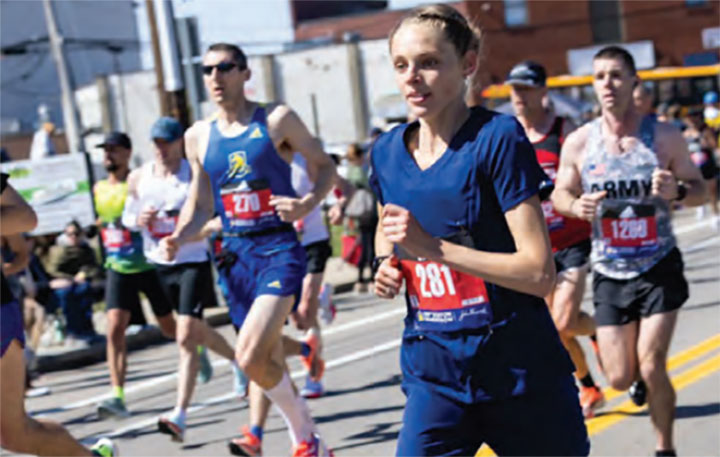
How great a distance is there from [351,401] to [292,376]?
1.33 meters

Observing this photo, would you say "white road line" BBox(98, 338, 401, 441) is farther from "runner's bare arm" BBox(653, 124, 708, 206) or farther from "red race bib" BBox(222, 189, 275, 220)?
"runner's bare arm" BBox(653, 124, 708, 206)

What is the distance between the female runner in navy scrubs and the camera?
3.48m

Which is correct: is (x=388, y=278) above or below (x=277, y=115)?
below

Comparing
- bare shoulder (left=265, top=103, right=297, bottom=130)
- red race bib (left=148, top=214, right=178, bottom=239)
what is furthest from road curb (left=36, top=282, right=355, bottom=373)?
A: bare shoulder (left=265, top=103, right=297, bottom=130)

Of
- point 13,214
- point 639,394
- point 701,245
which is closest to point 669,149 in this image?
point 639,394

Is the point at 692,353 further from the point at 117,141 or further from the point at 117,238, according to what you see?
the point at 117,141

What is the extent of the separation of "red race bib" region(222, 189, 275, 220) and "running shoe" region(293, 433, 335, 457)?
3.84 feet

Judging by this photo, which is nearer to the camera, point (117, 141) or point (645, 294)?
point (645, 294)

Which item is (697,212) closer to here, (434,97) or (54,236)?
(54,236)

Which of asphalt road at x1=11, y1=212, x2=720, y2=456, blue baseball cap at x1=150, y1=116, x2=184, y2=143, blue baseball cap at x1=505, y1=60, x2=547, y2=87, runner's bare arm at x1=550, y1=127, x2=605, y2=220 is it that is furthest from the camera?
blue baseball cap at x1=150, y1=116, x2=184, y2=143

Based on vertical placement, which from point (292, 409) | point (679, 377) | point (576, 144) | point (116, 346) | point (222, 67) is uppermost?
point (222, 67)

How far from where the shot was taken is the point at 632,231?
19.7 feet

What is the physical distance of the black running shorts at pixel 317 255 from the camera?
9.42m

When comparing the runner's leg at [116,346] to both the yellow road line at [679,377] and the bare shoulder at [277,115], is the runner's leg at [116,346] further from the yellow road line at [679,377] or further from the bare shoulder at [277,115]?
the yellow road line at [679,377]
